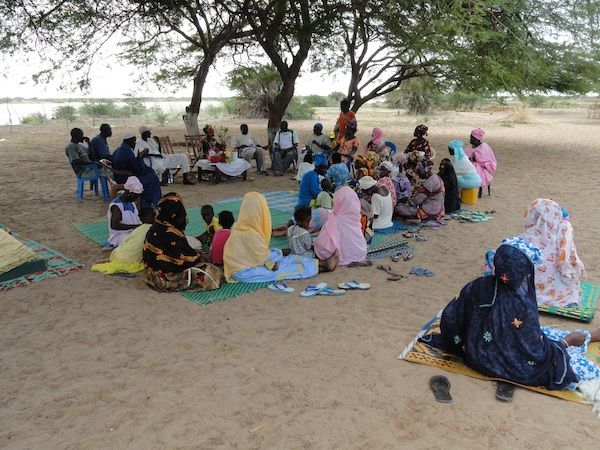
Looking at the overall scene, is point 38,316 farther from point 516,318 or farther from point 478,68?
point 478,68

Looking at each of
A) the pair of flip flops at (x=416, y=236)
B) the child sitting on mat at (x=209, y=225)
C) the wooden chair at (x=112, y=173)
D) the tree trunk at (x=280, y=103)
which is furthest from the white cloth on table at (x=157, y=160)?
the pair of flip flops at (x=416, y=236)

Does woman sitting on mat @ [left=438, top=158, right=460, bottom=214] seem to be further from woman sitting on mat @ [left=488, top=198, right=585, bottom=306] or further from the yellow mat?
the yellow mat

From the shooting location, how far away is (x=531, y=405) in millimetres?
3064

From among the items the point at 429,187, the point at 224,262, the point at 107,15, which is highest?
the point at 107,15

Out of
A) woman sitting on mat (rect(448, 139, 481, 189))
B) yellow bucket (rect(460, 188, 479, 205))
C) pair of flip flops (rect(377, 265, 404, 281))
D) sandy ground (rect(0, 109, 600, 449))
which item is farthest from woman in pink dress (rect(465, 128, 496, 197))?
pair of flip flops (rect(377, 265, 404, 281))

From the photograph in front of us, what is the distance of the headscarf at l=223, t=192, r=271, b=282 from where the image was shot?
197 inches

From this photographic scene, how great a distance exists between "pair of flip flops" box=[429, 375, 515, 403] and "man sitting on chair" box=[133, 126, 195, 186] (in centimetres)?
699

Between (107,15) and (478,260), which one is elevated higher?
(107,15)

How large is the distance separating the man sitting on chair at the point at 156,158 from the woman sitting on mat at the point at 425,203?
480cm

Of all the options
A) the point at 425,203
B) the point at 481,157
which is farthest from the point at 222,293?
the point at 481,157

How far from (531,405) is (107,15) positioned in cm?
1259

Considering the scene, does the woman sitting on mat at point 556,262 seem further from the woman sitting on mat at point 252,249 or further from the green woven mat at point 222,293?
the green woven mat at point 222,293

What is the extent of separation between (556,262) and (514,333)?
60.3 inches

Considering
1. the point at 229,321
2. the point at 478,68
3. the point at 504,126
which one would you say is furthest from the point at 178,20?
the point at 504,126
